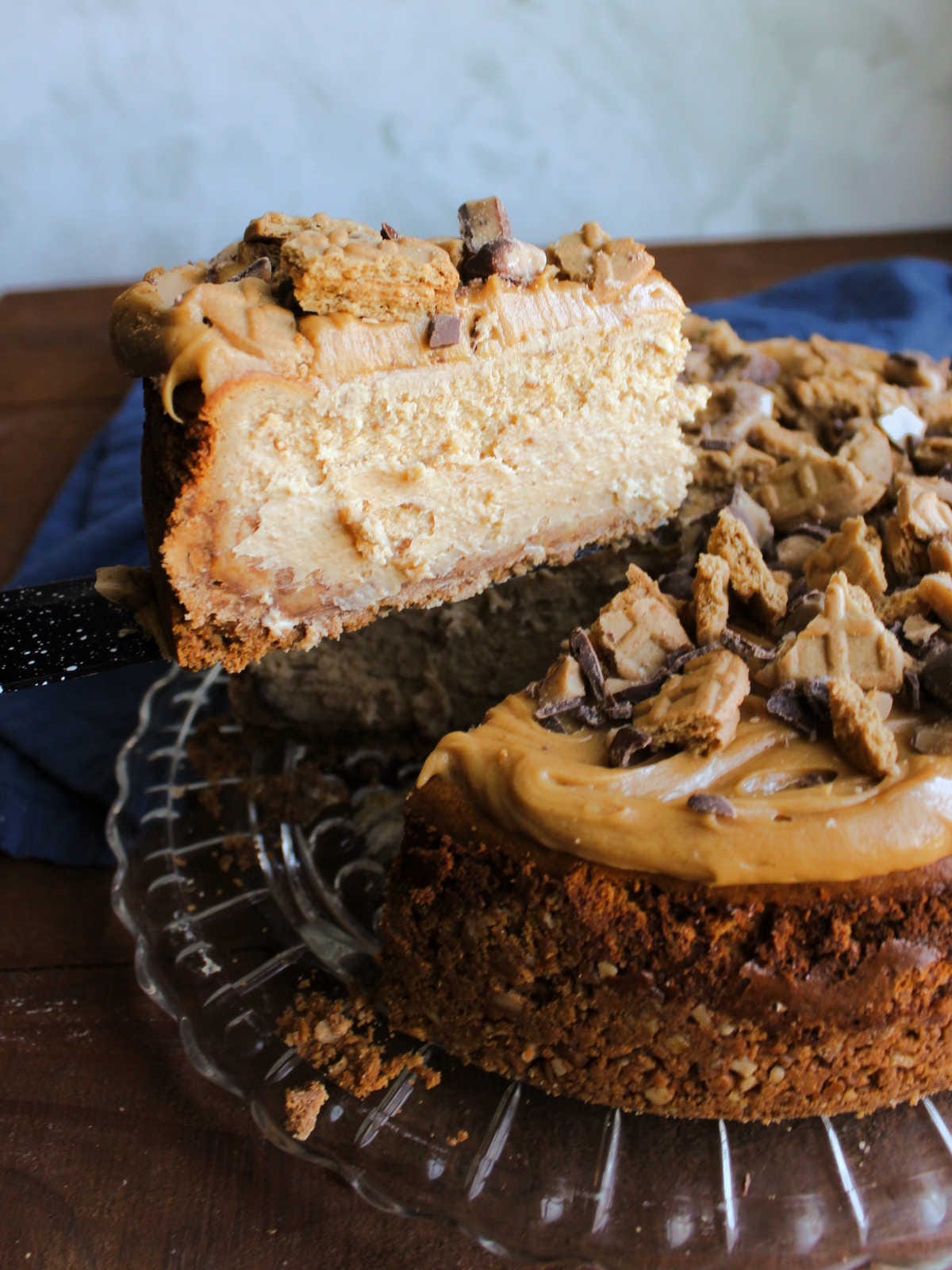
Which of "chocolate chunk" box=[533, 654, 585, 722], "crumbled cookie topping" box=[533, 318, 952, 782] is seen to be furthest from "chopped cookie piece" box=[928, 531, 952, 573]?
"chocolate chunk" box=[533, 654, 585, 722]

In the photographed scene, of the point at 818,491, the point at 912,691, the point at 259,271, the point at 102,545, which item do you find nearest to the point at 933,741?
the point at 912,691

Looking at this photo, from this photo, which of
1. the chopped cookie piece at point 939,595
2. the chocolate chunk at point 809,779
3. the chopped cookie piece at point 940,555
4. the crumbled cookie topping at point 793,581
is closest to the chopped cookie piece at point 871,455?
the crumbled cookie topping at point 793,581

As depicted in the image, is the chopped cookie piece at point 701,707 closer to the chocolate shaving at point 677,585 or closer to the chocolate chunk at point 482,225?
the chocolate shaving at point 677,585

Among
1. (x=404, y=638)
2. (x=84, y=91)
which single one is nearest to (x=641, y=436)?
(x=404, y=638)

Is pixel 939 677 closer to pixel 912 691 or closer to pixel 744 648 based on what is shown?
pixel 912 691

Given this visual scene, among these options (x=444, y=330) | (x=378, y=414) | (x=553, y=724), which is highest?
(x=444, y=330)

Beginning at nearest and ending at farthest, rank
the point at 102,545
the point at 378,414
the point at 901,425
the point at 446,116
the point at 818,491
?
the point at 378,414
the point at 818,491
the point at 901,425
the point at 102,545
the point at 446,116

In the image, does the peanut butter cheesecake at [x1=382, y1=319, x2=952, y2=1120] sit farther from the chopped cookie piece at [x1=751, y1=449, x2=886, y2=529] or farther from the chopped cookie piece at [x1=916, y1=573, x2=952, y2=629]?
the chopped cookie piece at [x1=751, y1=449, x2=886, y2=529]
